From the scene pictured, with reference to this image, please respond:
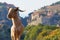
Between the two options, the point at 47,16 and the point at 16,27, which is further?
the point at 47,16

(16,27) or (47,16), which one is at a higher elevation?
(16,27)

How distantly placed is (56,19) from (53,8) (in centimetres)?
450

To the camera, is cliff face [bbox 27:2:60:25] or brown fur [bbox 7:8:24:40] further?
cliff face [bbox 27:2:60:25]

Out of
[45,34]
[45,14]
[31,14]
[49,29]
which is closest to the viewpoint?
[45,34]

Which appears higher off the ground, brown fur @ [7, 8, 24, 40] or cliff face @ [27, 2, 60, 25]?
brown fur @ [7, 8, 24, 40]

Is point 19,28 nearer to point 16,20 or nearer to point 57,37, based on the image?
point 16,20

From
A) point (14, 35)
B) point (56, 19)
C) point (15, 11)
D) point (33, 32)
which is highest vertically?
point (15, 11)

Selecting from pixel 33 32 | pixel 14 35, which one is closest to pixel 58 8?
pixel 33 32

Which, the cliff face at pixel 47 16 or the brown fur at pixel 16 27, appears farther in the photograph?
the cliff face at pixel 47 16

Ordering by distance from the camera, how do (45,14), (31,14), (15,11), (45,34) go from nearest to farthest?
(15,11) < (45,34) < (45,14) < (31,14)

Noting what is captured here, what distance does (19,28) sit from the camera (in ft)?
42.2

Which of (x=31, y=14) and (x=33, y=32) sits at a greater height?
(x=33, y=32)

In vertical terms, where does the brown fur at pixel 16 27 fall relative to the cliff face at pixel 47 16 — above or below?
above

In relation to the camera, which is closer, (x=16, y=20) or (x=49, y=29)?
(x=16, y=20)
